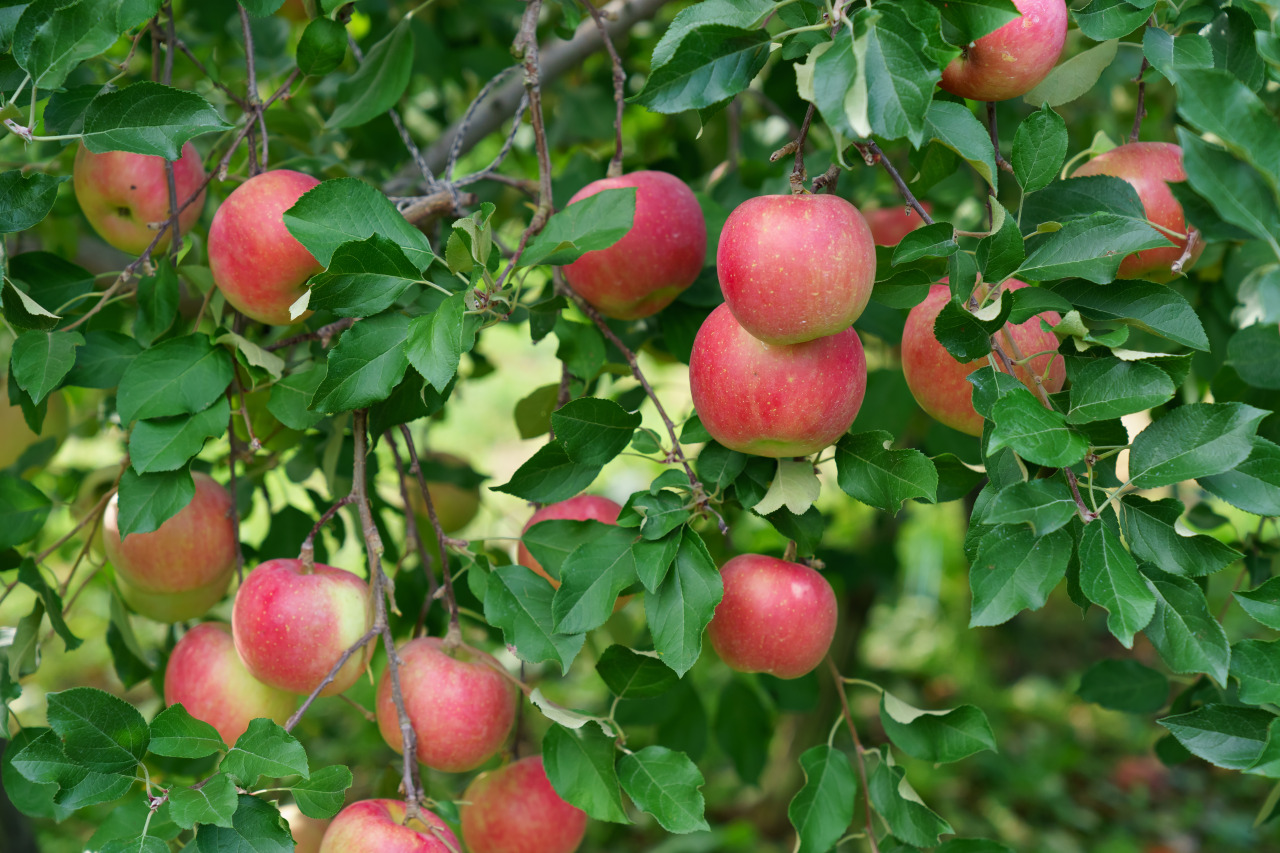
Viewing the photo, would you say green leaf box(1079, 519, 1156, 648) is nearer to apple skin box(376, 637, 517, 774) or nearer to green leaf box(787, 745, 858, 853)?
green leaf box(787, 745, 858, 853)

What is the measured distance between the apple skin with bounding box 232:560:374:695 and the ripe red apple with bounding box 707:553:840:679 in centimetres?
33

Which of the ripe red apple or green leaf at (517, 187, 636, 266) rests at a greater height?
green leaf at (517, 187, 636, 266)

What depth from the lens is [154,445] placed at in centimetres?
79

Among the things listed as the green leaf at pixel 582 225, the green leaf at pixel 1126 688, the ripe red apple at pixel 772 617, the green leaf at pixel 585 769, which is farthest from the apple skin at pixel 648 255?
the green leaf at pixel 1126 688

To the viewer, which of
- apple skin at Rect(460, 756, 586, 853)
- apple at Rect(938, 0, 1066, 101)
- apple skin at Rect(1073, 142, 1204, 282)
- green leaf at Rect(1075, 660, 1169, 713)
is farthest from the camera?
green leaf at Rect(1075, 660, 1169, 713)

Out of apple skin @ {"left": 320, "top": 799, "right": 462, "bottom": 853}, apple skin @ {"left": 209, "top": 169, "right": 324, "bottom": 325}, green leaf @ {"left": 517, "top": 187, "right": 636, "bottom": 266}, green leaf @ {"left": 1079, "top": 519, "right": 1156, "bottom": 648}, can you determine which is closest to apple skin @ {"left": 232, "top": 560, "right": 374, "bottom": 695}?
apple skin @ {"left": 320, "top": 799, "right": 462, "bottom": 853}

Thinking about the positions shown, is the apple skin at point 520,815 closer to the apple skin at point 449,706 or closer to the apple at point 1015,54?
the apple skin at point 449,706

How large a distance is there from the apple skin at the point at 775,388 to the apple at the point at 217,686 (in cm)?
53

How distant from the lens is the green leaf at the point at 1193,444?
0.58 metres

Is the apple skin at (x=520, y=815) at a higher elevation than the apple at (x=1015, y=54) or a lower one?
lower

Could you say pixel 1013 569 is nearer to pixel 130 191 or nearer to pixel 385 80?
pixel 385 80

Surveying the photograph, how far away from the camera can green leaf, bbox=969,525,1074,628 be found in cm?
60

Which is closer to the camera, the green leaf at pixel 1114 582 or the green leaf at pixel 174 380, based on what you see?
the green leaf at pixel 1114 582

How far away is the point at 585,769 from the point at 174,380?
19.1 inches
